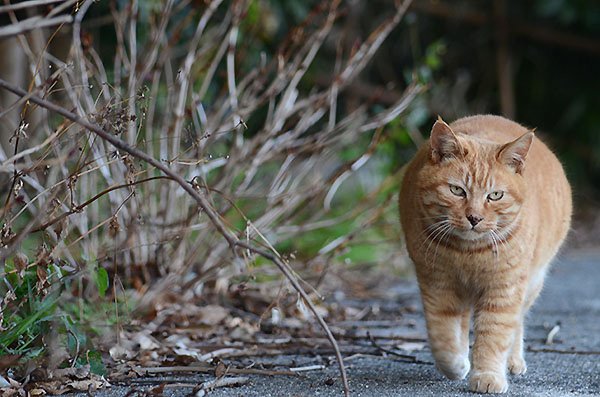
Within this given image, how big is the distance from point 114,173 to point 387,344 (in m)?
1.50

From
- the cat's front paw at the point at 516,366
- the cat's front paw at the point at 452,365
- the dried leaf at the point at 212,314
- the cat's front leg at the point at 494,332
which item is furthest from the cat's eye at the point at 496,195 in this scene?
the dried leaf at the point at 212,314

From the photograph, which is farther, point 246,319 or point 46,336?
point 246,319

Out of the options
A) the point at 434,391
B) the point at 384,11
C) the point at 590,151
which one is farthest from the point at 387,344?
the point at 590,151

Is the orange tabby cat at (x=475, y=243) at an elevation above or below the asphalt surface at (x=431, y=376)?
above

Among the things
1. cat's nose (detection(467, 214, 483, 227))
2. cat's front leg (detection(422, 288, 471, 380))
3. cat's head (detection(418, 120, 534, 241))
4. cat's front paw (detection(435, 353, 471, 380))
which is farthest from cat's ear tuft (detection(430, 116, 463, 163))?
cat's front paw (detection(435, 353, 471, 380))

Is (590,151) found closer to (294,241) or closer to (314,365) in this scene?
(294,241)

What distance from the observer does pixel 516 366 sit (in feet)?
8.52

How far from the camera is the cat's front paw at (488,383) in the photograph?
2221 millimetres

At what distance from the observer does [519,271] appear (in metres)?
2.38

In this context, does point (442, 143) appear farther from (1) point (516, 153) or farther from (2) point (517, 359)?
(2) point (517, 359)

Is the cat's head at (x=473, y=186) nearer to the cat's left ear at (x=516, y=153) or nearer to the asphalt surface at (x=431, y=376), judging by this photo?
the cat's left ear at (x=516, y=153)

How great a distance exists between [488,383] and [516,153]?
0.76 metres

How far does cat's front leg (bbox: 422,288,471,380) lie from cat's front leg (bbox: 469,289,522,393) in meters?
0.06

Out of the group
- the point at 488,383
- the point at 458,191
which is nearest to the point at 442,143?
A: the point at 458,191
